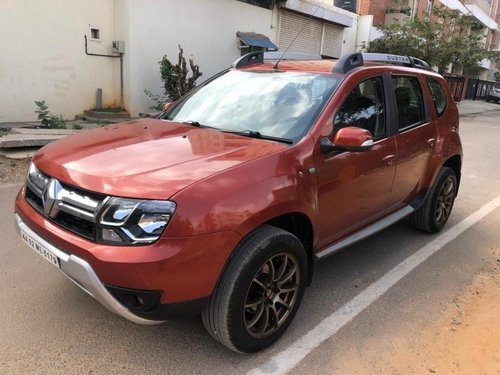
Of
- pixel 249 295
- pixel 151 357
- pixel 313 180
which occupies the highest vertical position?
pixel 313 180

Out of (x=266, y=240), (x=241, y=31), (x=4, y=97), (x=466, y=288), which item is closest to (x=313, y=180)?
(x=266, y=240)

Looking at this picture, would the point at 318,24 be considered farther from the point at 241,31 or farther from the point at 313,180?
the point at 313,180

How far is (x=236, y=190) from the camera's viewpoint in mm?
2525

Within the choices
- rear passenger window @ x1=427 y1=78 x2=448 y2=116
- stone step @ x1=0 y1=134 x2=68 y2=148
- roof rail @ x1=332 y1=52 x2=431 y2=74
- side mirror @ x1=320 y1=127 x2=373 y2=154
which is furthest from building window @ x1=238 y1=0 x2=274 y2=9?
side mirror @ x1=320 y1=127 x2=373 y2=154

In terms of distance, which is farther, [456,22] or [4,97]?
[456,22]

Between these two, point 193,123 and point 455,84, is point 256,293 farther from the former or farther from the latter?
point 455,84

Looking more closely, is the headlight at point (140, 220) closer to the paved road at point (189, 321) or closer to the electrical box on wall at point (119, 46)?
the paved road at point (189, 321)

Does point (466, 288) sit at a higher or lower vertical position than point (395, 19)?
lower

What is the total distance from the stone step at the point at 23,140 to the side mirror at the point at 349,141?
5567mm

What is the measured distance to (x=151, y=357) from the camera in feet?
9.12

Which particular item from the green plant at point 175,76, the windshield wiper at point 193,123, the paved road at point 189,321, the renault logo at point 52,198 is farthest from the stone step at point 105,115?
the renault logo at point 52,198

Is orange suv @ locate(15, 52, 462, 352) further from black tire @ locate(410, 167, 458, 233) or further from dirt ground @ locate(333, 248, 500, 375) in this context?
dirt ground @ locate(333, 248, 500, 375)

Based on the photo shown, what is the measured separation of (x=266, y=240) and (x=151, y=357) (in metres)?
0.99

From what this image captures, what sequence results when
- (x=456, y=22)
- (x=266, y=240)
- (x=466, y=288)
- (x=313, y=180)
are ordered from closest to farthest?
(x=266, y=240) → (x=313, y=180) → (x=466, y=288) → (x=456, y=22)
